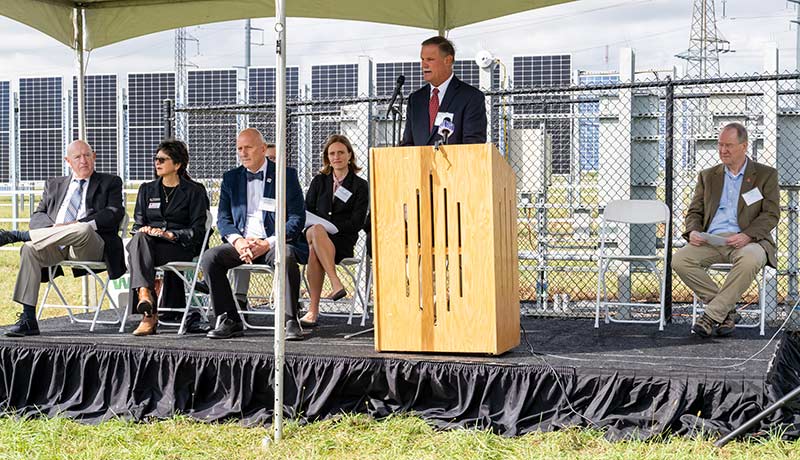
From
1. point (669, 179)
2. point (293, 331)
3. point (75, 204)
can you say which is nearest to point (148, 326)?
point (293, 331)

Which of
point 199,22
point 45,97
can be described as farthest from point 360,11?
point 45,97

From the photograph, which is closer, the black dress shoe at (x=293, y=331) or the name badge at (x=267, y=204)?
the black dress shoe at (x=293, y=331)

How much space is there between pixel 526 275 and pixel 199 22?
19.4ft

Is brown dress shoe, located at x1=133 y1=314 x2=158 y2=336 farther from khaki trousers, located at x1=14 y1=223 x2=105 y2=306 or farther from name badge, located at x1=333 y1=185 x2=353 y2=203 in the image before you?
name badge, located at x1=333 y1=185 x2=353 y2=203

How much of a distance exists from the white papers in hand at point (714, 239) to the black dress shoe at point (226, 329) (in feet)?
9.78

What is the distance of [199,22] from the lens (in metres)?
7.42

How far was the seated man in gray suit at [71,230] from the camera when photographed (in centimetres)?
588

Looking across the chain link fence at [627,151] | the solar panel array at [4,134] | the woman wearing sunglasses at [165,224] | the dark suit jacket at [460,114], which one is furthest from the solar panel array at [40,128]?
the dark suit jacket at [460,114]

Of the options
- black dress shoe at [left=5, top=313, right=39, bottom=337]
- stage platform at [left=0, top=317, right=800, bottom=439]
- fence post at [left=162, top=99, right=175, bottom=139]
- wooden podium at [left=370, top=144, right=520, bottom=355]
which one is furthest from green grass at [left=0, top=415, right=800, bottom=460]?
fence post at [left=162, top=99, right=175, bottom=139]

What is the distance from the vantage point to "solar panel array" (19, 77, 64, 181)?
22.8 meters

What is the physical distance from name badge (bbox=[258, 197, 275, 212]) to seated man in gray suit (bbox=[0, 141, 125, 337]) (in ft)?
3.21

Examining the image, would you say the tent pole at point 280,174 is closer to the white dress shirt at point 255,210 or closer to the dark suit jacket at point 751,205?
the white dress shirt at point 255,210

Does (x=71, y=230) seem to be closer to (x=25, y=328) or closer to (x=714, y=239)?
(x=25, y=328)

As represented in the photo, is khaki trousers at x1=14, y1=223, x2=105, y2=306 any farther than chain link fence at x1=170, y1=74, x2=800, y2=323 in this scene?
No
